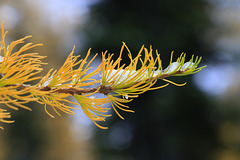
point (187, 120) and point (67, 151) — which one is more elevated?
point (187, 120)

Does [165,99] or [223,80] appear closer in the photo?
[165,99]

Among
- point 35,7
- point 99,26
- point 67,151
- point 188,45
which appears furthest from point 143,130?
point 35,7

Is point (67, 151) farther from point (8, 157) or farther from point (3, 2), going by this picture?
point (3, 2)

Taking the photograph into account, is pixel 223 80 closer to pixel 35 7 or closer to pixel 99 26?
pixel 99 26

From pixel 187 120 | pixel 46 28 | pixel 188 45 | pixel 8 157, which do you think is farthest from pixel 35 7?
pixel 187 120

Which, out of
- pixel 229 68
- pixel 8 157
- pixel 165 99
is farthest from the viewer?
pixel 8 157

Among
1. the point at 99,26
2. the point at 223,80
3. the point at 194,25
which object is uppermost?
the point at 194,25

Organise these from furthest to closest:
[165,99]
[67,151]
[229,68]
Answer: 1. [67,151]
2. [229,68]
3. [165,99]
